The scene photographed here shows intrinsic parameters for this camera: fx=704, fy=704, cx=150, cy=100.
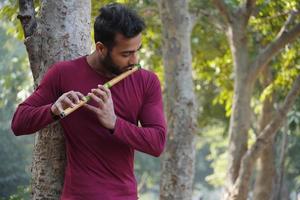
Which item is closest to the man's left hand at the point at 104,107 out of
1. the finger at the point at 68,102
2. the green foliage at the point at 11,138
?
the finger at the point at 68,102

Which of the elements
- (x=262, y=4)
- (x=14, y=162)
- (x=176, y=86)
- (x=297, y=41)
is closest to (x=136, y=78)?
(x=176, y=86)

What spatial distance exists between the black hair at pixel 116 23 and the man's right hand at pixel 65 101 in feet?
1.07

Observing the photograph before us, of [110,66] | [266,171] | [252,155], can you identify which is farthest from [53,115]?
[266,171]

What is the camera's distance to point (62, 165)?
414cm

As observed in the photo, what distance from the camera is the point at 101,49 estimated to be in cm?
362

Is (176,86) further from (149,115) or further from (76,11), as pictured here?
(149,115)

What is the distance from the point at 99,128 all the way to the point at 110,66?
1.06ft

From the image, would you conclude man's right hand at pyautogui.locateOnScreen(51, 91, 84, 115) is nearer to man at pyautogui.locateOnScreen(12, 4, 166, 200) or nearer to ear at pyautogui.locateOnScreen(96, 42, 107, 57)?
man at pyautogui.locateOnScreen(12, 4, 166, 200)

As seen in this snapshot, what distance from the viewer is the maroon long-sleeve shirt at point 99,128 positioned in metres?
3.52

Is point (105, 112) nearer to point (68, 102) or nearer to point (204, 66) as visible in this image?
point (68, 102)

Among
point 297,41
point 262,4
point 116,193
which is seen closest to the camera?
point 116,193

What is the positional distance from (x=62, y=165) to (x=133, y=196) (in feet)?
2.25

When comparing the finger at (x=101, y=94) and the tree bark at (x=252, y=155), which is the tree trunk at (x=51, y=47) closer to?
the finger at (x=101, y=94)

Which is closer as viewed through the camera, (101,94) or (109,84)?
(101,94)
